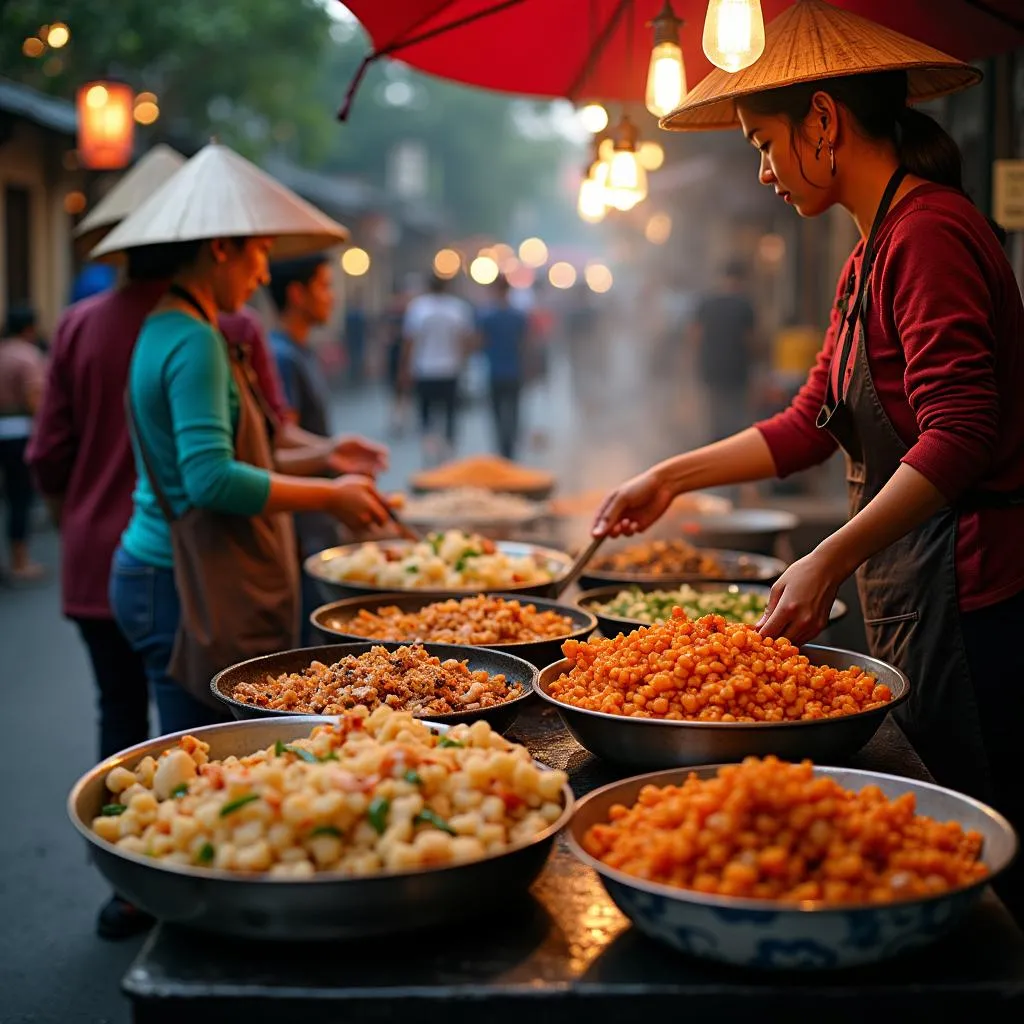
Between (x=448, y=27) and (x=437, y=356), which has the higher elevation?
(x=437, y=356)

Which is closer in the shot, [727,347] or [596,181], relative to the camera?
[596,181]

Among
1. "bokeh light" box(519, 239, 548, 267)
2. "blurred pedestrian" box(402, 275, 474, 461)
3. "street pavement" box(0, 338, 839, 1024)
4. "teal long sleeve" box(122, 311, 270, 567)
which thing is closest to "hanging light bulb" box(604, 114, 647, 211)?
"teal long sleeve" box(122, 311, 270, 567)

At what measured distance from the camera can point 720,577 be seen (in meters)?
4.21

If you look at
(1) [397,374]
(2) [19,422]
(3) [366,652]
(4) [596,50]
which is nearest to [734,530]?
(4) [596,50]

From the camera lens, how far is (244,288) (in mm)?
4016

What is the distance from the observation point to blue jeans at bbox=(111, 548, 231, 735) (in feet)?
12.6

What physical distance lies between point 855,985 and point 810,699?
2.53ft

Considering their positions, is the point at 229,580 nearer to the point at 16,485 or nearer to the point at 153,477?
the point at 153,477

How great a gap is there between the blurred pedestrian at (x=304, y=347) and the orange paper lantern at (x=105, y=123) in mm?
7413

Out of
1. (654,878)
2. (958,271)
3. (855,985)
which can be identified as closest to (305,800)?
(654,878)

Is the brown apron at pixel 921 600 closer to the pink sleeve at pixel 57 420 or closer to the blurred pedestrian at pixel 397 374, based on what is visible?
the pink sleeve at pixel 57 420

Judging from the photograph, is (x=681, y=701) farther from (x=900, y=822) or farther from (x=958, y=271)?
(x=958, y=271)

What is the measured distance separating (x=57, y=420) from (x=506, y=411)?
11181 mm

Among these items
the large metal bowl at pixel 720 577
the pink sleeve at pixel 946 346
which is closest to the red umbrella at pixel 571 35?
the pink sleeve at pixel 946 346
